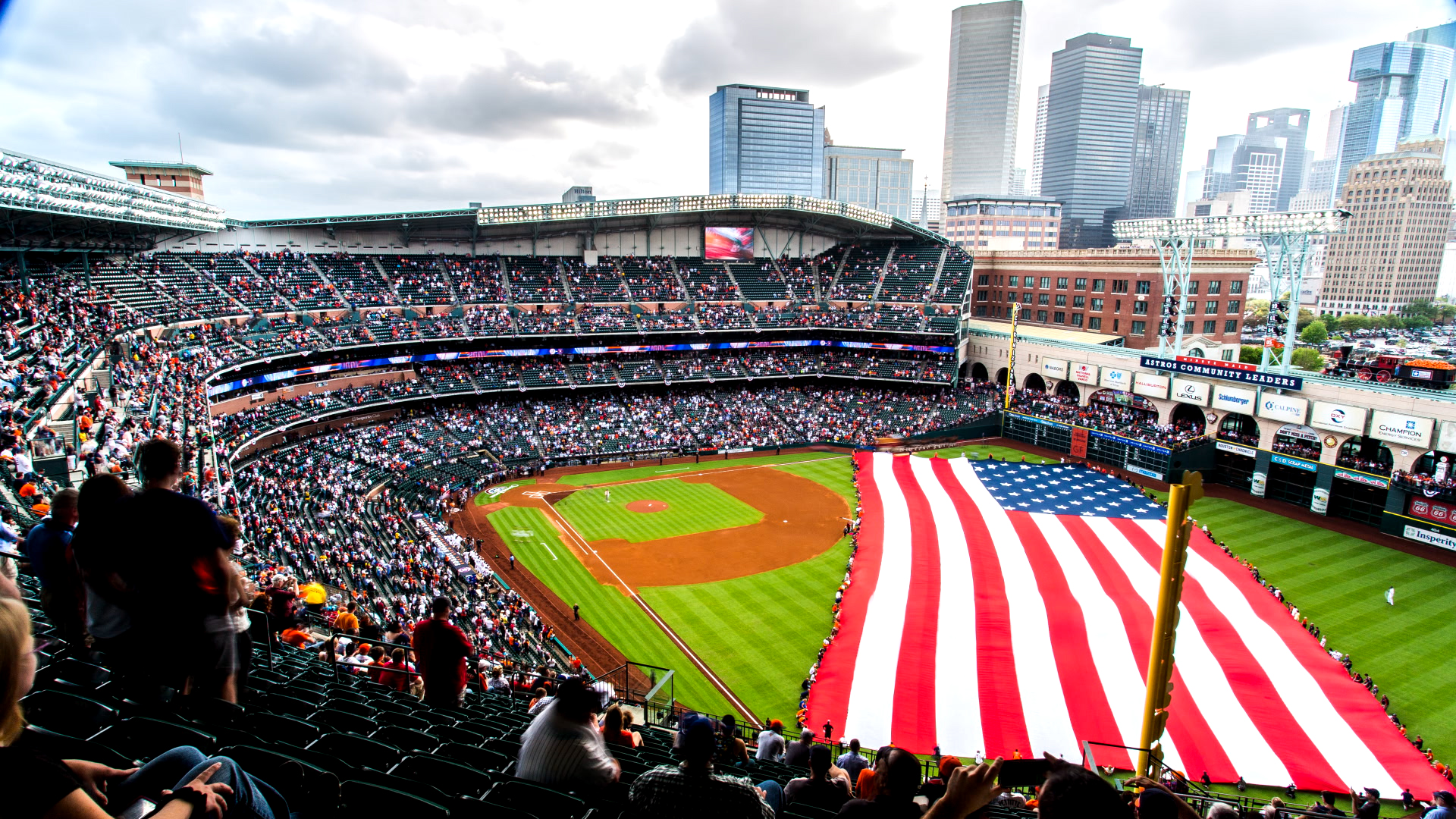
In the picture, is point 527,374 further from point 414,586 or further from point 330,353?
point 414,586

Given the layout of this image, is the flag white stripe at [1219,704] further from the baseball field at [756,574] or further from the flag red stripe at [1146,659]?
the baseball field at [756,574]

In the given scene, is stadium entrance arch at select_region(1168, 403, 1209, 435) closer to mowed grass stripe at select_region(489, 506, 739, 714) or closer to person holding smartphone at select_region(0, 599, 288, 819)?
mowed grass stripe at select_region(489, 506, 739, 714)

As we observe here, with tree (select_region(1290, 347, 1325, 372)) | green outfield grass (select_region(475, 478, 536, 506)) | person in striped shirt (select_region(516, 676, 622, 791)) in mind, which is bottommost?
green outfield grass (select_region(475, 478, 536, 506))

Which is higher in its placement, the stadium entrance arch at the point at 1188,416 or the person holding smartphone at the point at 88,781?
the person holding smartphone at the point at 88,781

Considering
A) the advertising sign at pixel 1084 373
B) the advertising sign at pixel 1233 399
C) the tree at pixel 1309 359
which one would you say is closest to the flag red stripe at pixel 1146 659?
the advertising sign at pixel 1233 399

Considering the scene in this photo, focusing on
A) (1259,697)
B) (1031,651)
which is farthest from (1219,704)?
(1031,651)

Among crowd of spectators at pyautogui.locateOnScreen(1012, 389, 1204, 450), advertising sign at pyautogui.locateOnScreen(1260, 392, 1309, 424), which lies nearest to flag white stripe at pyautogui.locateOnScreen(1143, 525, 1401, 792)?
advertising sign at pyautogui.locateOnScreen(1260, 392, 1309, 424)
